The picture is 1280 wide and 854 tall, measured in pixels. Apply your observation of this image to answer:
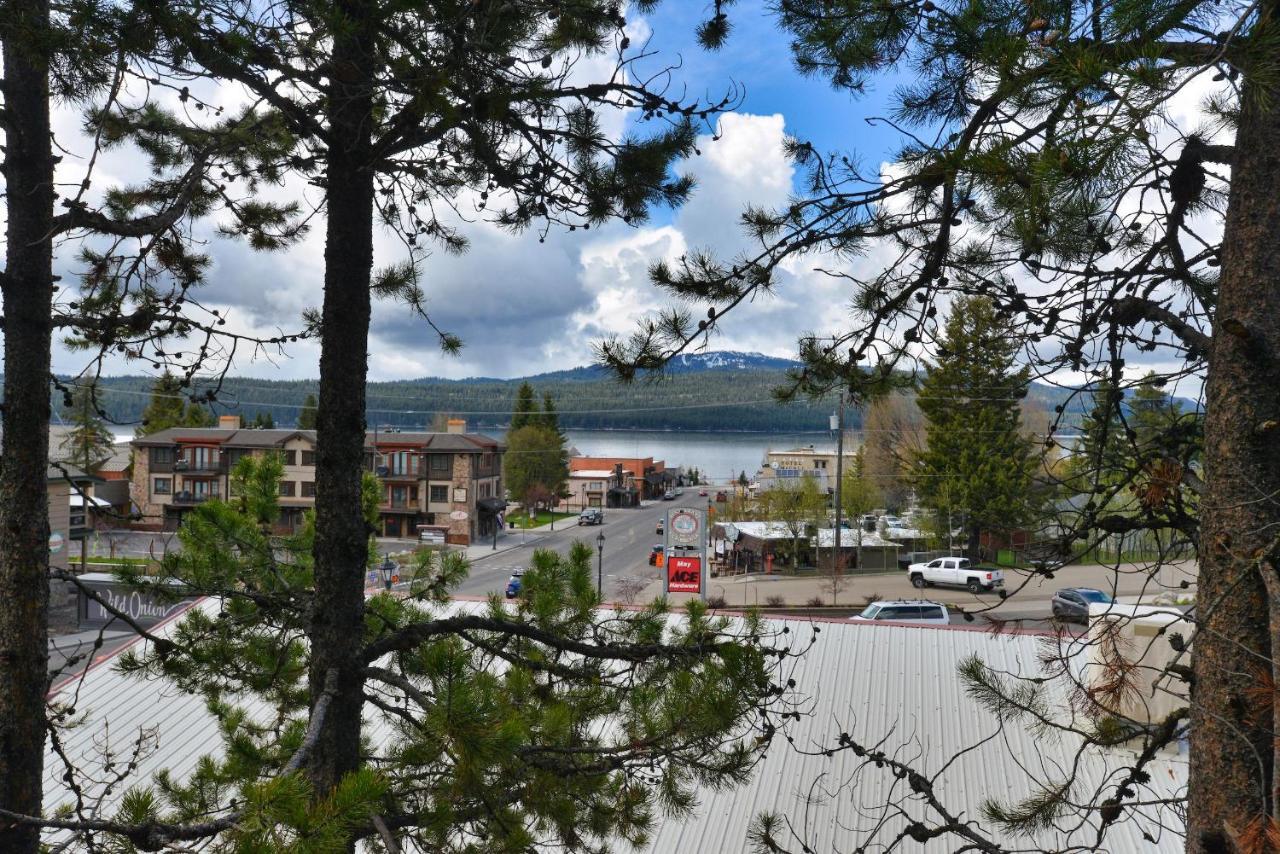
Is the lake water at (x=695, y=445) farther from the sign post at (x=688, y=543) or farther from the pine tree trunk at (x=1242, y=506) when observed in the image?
the pine tree trunk at (x=1242, y=506)

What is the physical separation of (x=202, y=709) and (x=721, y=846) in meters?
5.20

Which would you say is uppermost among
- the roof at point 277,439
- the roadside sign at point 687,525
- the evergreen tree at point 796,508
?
the roof at point 277,439

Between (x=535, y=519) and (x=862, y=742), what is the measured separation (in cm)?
3198

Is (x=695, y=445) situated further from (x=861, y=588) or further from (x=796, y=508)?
(x=861, y=588)

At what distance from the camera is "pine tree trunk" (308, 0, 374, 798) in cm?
295

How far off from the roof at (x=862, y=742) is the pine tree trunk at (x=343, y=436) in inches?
129

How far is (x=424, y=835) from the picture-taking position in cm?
271

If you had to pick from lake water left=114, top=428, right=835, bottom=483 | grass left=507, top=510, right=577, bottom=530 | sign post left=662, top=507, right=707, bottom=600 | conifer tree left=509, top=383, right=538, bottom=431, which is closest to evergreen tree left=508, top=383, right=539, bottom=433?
conifer tree left=509, top=383, right=538, bottom=431

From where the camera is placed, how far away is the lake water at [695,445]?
82.8 meters

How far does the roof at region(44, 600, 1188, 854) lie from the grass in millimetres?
26505

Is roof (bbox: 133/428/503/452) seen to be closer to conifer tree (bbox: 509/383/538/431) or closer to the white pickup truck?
conifer tree (bbox: 509/383/538/431)

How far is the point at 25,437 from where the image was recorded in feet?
10.2

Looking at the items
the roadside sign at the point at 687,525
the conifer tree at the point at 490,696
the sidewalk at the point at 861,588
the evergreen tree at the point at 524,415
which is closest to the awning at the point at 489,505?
the evergreen tree at the point at 524,415

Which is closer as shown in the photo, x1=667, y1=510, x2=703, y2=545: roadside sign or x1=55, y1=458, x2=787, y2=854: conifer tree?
x1=55, y1=458, x2=787, y2=854: conifer tree
